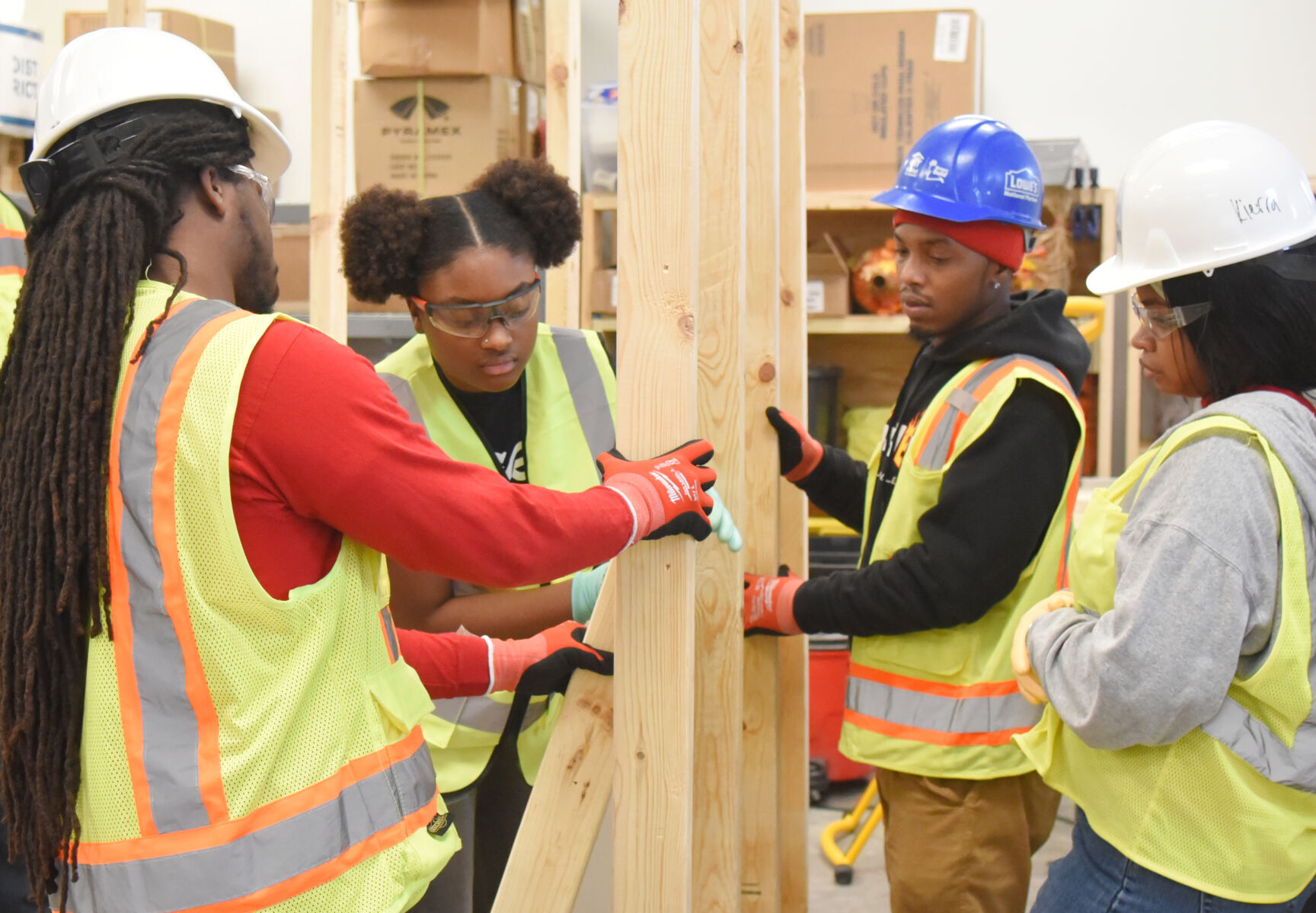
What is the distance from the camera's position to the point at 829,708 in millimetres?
3701

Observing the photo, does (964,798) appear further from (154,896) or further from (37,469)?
(37,469)

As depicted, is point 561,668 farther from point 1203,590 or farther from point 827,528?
point 827,528

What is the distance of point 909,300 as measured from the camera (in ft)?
5.91

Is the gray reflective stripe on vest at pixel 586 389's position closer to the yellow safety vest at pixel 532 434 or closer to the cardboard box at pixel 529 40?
the yellow safety vest at pixel 532 434

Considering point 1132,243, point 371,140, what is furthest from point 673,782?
point 371,140

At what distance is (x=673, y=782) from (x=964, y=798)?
572 millimetres

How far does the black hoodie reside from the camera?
5.18ft

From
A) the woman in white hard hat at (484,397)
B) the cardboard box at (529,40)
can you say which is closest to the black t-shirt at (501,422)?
the woman in white hard hat at (484,397)

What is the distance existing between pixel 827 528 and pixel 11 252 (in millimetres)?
2674

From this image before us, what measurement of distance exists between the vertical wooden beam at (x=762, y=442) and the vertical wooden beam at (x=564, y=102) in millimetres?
786

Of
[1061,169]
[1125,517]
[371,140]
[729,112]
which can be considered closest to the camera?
[1125,517]

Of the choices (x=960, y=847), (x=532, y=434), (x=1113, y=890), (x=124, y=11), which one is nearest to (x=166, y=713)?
(x=532, y=434)

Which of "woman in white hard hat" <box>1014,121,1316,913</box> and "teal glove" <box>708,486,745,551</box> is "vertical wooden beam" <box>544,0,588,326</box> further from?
"woman in white hard hat" <box>1014,121,1316,913</box>

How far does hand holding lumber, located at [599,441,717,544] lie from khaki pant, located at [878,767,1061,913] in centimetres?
67
